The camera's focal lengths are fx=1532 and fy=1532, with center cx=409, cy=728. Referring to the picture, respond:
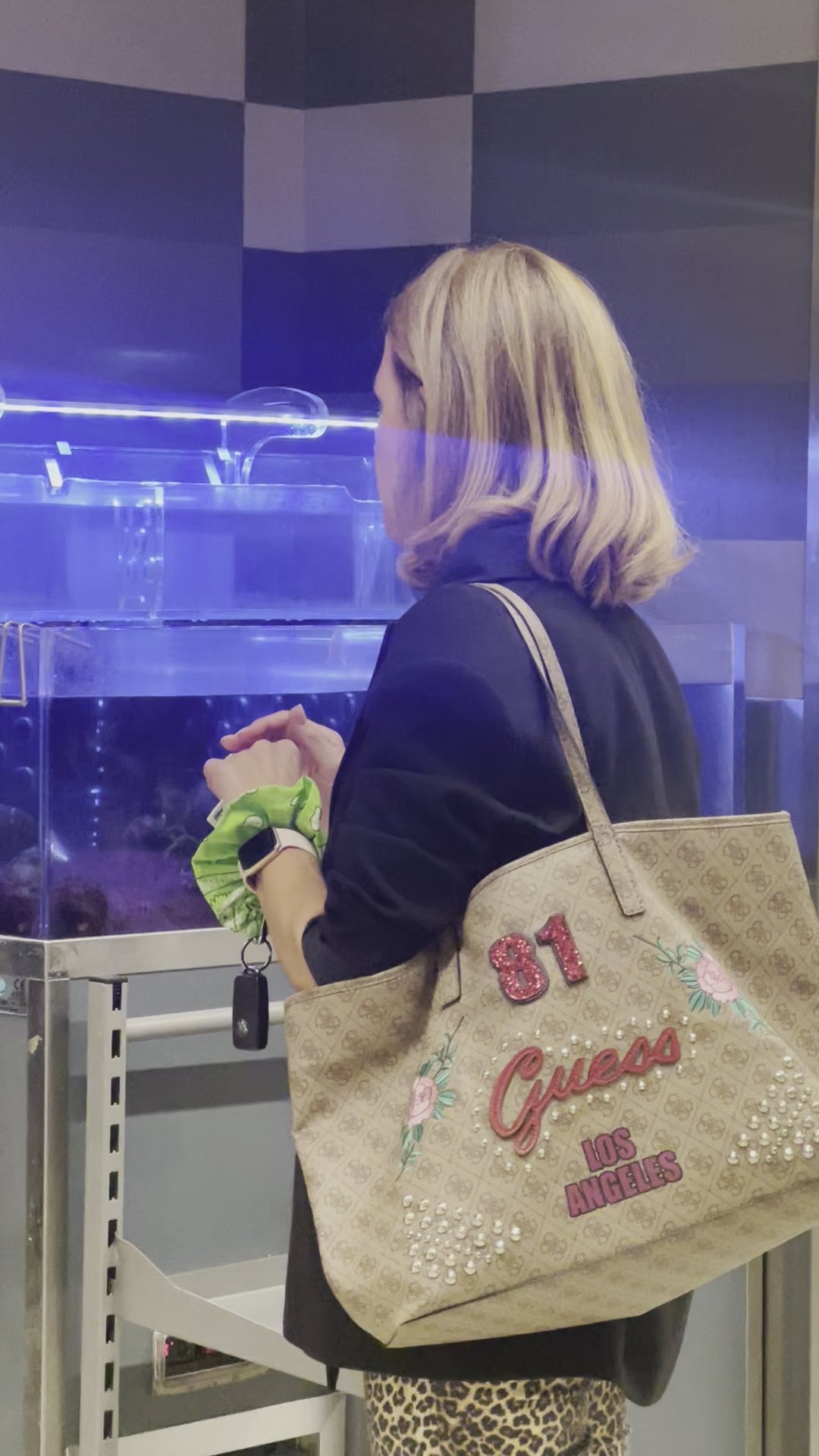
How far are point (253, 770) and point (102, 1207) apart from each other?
1.58 feet

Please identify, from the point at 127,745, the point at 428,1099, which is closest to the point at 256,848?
the point at 428,1099

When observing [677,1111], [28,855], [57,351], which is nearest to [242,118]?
[57,351]

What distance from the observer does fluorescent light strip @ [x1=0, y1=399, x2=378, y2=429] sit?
169 centimetres

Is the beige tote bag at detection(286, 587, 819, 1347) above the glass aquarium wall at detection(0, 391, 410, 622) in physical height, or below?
below

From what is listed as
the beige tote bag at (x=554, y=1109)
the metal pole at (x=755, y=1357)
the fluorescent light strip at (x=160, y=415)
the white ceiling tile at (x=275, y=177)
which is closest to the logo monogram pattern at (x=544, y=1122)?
the beige tote bag at (x=554, y=1109)

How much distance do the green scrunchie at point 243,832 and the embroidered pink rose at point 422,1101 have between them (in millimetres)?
200

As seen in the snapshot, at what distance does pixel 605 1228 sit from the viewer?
883 mm

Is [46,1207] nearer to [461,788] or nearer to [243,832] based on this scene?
[243,832]

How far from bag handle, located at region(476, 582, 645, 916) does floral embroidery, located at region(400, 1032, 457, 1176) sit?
0.14 meters

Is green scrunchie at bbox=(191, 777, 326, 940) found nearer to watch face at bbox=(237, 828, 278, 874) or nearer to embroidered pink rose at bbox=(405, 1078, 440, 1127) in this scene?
watch face at bbox=(237, 828, 278, 874)

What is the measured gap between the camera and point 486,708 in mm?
924

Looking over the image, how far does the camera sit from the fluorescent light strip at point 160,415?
1688 mm

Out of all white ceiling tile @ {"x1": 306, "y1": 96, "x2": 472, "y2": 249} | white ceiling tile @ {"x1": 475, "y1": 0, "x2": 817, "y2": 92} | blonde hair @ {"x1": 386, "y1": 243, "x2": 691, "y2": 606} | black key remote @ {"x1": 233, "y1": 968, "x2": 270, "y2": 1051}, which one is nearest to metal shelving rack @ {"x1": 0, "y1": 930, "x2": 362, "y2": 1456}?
black key remote @ {"x1": 233, "y1": 968, "x2": 270, "y2": 1051}

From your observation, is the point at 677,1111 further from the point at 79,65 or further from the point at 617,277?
the point at 79,65
